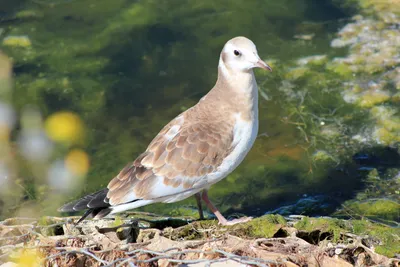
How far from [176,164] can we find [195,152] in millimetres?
137

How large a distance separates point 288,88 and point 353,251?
8.95ft

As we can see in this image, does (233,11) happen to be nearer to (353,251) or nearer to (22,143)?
Result: (22,143)

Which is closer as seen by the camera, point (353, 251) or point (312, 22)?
point (353, 251)

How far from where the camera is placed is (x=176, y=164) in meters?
3.88

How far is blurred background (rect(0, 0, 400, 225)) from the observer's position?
4.88m

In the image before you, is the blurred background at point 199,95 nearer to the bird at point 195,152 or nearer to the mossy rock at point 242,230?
the bird at point 195,152

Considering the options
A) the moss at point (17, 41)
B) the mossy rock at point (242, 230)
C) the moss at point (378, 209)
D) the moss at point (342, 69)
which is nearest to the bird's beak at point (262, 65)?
the mossy rock at point (242, 230)

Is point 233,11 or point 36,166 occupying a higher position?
point 233,11

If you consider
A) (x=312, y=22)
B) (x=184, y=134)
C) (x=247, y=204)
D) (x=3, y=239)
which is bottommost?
(x=247, y=204)

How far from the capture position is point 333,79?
5879 millimetres

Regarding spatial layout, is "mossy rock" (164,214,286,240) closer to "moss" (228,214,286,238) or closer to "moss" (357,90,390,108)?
"moss" (228,214,286,238)

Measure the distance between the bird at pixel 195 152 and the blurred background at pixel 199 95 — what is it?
57cm

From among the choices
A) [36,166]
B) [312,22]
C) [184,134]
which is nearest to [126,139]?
[36,166]

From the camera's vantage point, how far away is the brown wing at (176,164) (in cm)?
383
